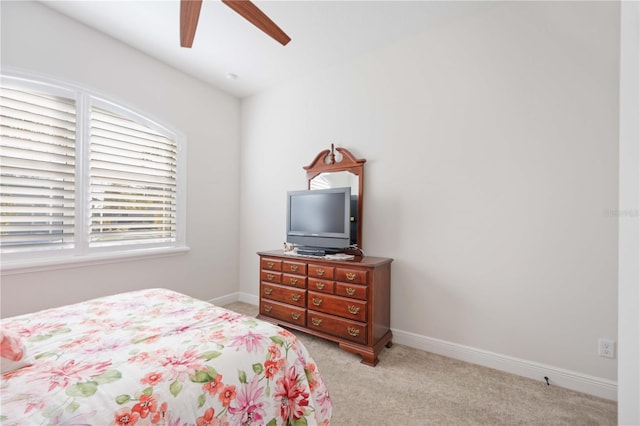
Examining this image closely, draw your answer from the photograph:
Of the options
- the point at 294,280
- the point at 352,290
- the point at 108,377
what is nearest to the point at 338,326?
the point at 352,290

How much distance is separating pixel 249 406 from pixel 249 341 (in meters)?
0.23

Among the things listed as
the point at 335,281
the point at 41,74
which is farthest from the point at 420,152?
the point at 41,74

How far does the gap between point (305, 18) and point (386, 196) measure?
5.77 ft

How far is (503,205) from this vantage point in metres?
2.21

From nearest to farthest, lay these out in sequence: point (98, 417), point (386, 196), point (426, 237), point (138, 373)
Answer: point (98, 417)
point (138, 373)
point (426, 237)
point (386, 196)

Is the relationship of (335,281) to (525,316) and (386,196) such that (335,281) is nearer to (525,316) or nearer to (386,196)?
(386,196)

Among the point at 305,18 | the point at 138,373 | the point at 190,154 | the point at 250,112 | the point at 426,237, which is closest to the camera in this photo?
the point at 138,373

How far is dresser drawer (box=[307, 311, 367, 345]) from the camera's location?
234 centimetres

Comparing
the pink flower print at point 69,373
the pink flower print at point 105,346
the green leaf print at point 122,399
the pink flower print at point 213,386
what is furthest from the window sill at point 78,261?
the pink flower print at point 213,386

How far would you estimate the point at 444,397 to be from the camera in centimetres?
185

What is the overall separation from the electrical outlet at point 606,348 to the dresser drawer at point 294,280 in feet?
7.32

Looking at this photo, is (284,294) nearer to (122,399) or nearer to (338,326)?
Answer: (338,326)
